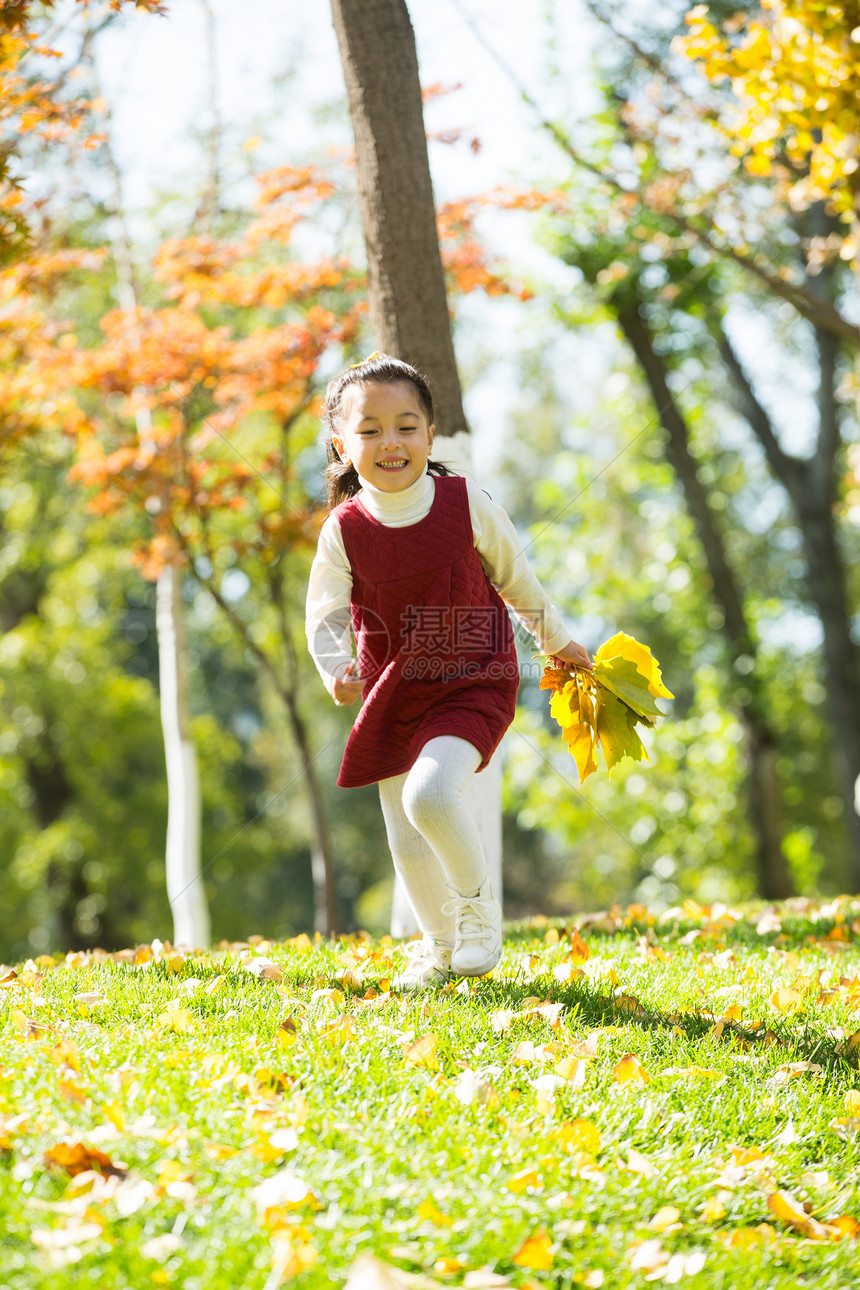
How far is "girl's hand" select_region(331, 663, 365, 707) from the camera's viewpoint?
293 cm

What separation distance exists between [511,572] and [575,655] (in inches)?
13.1

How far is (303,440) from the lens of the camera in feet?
36.2

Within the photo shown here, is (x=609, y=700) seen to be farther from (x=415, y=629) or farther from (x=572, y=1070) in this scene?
(x=572, y=1070)

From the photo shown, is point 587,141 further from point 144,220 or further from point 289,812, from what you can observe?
point 289,812

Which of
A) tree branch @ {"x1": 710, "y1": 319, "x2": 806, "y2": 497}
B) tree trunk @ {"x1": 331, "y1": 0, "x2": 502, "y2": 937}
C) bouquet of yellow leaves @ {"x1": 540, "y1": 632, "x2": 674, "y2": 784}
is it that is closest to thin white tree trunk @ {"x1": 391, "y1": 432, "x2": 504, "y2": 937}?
tree trunk @ {"x1": 331, "y1": 0, "x2": 502, "y2": 937}

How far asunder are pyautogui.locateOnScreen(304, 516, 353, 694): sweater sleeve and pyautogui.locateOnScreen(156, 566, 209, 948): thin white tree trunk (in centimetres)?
567

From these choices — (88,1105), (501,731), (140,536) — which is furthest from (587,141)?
(88,1105)

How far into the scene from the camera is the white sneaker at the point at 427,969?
304 centimetres

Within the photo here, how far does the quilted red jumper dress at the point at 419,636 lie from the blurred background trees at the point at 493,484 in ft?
2.17

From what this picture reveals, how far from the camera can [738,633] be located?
10.8 m

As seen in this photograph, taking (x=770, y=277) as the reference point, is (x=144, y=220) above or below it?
above

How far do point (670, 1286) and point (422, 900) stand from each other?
4.84 ft

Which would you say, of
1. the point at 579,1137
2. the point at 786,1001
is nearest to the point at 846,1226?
the point at 579,1137

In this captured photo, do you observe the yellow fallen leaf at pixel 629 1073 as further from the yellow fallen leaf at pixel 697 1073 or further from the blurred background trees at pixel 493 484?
the blurred background trees at pixel 493 484
